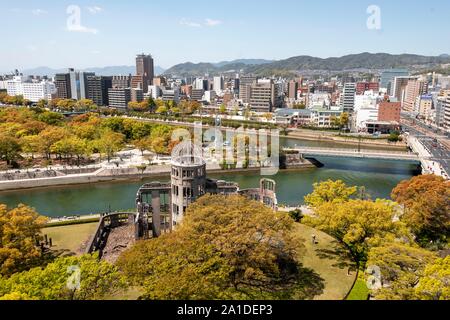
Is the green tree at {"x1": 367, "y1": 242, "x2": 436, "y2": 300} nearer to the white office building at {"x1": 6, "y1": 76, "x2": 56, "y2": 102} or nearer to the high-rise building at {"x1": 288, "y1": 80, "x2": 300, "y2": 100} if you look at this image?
the high-rise building at {"x1": 288, "y1": 80, "x2": 300, "y2": 100}

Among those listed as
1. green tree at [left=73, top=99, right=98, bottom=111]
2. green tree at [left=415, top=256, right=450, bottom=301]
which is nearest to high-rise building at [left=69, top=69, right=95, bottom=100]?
green tree at [left=73, top=99, right=98, bottom=111]

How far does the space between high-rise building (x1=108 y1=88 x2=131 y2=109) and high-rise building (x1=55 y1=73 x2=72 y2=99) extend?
14.8 meters

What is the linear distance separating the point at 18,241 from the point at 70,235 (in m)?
8.30

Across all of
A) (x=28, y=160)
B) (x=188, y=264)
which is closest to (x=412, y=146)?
(x=188, y=264)

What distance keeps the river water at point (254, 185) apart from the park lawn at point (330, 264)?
12147 mm

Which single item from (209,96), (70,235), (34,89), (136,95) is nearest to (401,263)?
(70,235)

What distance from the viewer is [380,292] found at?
1459 cm

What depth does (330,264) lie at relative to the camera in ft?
70.7

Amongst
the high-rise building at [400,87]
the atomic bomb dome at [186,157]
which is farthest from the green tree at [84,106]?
the high-rise building at [400,87]

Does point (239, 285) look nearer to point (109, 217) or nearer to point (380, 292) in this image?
point (380, 292)

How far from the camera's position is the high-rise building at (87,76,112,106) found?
121 m

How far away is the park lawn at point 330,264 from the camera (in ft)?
61.1

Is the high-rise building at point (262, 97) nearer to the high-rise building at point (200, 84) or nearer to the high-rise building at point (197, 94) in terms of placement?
the high-rise building at point (197, 94)

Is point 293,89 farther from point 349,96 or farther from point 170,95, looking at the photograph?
point 170,95
